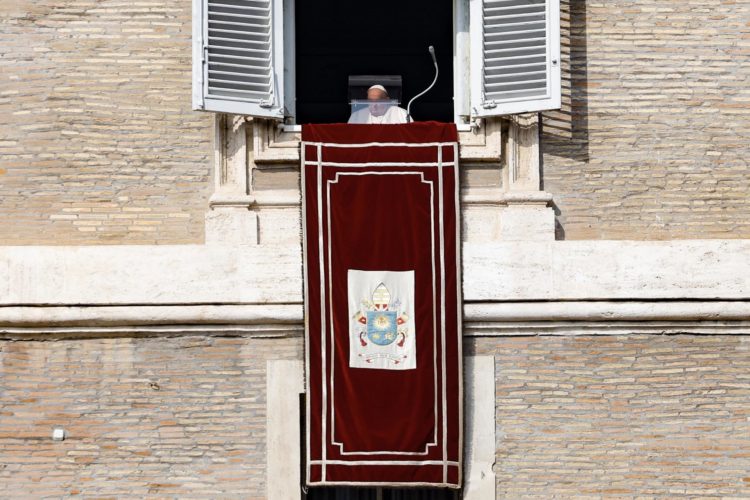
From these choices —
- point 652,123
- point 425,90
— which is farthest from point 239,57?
point 652,123

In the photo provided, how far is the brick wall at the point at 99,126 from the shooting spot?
41.8ft

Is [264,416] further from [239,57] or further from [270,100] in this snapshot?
[239,57]

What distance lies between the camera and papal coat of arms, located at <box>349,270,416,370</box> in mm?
12414

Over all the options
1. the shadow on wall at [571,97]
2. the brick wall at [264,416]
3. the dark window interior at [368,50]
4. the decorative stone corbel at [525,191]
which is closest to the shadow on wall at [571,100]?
the shadow on wall at [571,97]

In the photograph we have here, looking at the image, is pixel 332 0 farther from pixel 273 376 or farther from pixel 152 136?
pixel 273 376

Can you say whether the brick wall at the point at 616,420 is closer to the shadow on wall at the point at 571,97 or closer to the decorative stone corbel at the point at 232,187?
the shadow on wall at the point at 571,97

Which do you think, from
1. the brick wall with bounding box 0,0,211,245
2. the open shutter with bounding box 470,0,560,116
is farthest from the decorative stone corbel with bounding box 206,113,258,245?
the open shutter with bounding box 470,0,560,116

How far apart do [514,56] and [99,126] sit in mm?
3168

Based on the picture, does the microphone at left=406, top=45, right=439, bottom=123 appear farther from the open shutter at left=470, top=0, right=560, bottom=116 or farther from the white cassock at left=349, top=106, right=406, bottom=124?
the open shutter at left=470, top=0, right=560, bottom=116

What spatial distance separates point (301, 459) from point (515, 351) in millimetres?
1767

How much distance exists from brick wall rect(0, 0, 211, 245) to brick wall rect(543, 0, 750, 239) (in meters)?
2.80

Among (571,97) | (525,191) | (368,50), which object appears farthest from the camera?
(368,50)

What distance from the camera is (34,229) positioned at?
12742 millimetres

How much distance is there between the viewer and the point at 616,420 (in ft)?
40.9
